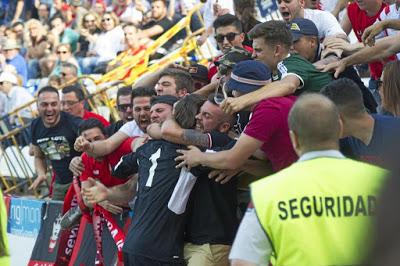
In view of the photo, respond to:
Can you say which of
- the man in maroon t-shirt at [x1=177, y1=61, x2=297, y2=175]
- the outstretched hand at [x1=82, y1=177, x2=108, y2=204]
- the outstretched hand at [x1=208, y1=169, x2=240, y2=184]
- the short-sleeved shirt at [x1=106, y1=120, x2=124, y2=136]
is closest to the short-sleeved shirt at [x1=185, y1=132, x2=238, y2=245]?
the outstretched hand at [x1=208, y1=169, x2=240, y2=184]

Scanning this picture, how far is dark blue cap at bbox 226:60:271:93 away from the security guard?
86.7 inches

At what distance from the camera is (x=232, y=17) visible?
8.42 m

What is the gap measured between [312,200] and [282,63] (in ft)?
9.01

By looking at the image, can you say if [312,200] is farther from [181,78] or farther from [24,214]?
[24,214]

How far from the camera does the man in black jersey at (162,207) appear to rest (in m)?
6.75

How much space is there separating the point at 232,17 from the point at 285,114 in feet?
10.1

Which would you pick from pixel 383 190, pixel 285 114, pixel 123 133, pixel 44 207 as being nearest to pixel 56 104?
pixel 44 207

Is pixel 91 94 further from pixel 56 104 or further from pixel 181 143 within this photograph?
pixel 181 143

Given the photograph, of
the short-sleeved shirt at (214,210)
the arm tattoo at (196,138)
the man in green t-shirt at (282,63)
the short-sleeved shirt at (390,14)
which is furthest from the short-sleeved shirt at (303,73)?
the short-sleeved shirt at (390,14)

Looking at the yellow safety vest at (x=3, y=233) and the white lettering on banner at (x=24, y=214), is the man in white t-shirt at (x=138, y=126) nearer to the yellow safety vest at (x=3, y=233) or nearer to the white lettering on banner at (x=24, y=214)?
the white lettering on banner at (x=24, y=214)

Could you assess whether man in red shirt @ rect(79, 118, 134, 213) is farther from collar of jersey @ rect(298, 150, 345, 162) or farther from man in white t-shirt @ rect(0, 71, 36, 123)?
man in white t-shirt @ rect(0, 71, 36, 123)

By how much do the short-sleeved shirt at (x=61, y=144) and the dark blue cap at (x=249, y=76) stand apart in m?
4.75

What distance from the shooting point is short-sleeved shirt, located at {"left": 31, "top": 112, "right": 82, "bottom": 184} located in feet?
34.4

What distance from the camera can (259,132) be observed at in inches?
215
